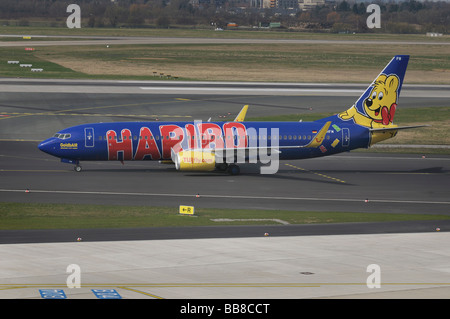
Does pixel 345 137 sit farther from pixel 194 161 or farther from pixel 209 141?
pixel 194 161

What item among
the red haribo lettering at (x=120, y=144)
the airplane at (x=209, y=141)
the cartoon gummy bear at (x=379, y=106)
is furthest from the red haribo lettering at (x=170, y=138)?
the cartoon gummy bear at (x=379, y=106)

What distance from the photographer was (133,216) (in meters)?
52.9

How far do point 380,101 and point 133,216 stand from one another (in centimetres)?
3106

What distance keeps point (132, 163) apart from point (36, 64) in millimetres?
85910

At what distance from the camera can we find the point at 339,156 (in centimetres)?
8312

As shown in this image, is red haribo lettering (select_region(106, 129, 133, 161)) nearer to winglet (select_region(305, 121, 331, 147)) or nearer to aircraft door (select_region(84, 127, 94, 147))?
aircraft door (select_region(84, 127, 94, 147))

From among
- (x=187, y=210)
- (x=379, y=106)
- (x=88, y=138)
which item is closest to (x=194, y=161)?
(x=88, y=138)

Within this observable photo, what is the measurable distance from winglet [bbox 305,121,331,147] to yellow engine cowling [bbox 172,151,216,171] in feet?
29.3

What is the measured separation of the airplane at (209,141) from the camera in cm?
6950

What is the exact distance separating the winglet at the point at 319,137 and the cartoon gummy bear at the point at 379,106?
13.0 ft

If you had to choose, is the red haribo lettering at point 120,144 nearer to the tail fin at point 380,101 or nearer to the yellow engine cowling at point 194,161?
the yellow engine cowling at point 194,161

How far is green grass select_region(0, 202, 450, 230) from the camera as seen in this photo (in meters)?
50.0

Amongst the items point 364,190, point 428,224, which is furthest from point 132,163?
point 428,224

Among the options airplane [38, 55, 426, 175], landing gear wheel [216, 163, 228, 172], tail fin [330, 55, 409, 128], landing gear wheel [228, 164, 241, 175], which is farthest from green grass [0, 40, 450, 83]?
landing gear wheel [228, 164, 241, 175]
